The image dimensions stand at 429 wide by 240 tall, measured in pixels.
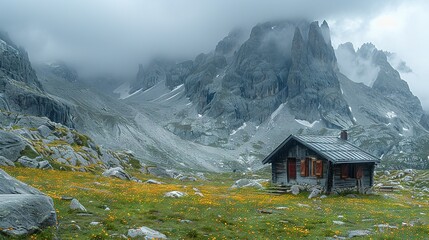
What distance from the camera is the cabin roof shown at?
47969mm

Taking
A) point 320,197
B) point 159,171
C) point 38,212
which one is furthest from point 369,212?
point 159,171

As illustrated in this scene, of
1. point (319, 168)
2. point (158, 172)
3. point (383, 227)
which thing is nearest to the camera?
point (383, 227)

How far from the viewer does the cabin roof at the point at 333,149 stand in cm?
4797

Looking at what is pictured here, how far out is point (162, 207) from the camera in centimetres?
2802

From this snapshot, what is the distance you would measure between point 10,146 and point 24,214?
164 feet

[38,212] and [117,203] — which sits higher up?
[38,212]

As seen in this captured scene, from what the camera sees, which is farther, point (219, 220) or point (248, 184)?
point (248, 184)

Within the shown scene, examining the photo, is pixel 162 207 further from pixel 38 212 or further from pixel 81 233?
pixel 38 212

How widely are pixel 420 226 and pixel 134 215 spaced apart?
1809 cm

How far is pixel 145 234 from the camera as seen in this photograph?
59.8 ft

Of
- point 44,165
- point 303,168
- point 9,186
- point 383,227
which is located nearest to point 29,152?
point 44,165

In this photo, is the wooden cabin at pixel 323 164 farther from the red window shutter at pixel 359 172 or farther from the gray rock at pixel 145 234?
the gray rock at pixel 145 234

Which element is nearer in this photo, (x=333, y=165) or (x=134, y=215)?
(x=134, y=215)

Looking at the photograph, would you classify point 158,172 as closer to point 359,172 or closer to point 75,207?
point 359,172
